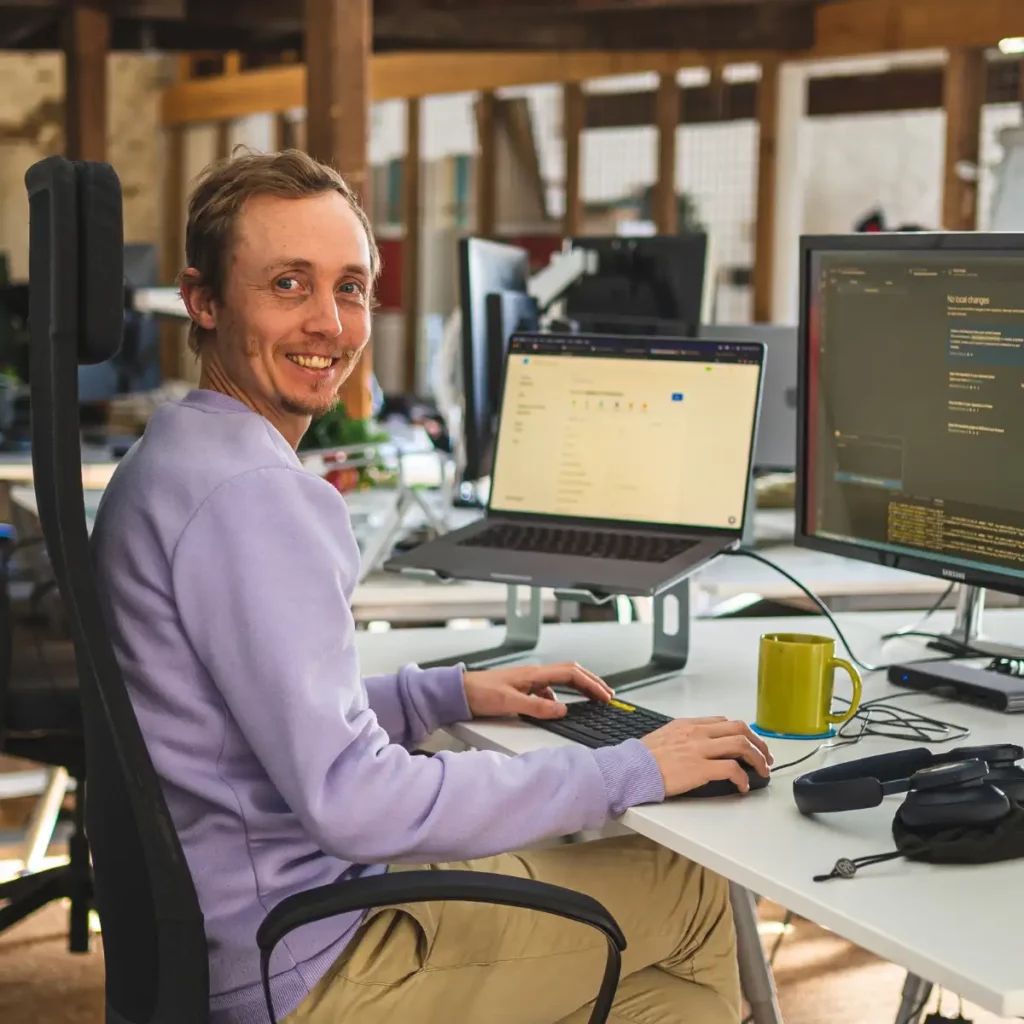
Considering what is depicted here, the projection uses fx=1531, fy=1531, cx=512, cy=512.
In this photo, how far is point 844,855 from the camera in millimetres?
1394

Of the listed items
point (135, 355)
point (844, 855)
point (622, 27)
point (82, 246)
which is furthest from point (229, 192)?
point (622, 27)

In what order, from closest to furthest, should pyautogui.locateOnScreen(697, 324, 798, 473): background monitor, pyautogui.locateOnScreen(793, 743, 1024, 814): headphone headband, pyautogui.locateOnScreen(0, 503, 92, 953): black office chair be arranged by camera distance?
1. pyautogui.locateOnScreen(793, 743, 1024, 814): headphone headband
2. pyautogui.locateOnScreen(0, 503, 92, 953): black office chair
3. pyautogui.locateOnScreen(697, 324, 798, 473): background monitor

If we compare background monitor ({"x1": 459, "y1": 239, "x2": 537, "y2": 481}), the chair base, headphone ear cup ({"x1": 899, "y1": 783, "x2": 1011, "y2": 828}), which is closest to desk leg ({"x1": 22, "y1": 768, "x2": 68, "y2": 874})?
the chair base

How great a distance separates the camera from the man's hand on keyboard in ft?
6.05

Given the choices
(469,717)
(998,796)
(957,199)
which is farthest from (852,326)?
(957,199)

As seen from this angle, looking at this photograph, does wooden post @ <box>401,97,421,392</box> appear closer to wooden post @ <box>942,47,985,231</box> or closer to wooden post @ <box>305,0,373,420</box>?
wooden post @ <box>942,47,985,231</box>

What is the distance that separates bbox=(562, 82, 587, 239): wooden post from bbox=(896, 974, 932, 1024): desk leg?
5.87m

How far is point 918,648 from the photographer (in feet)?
7.42

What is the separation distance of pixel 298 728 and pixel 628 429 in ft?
3.18

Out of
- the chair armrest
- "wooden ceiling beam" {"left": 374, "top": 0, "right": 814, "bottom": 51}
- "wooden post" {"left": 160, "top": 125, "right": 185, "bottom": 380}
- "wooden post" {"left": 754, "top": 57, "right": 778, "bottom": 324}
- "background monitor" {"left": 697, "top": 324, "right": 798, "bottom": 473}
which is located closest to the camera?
the chair armrest

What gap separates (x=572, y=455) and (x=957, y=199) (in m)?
4.24

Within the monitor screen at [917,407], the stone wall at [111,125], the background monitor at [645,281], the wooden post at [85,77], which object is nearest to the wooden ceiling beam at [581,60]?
the stone wall at [111,125]

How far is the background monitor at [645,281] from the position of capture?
367 centimetres

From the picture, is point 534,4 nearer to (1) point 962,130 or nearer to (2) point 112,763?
(1) point 962,130
